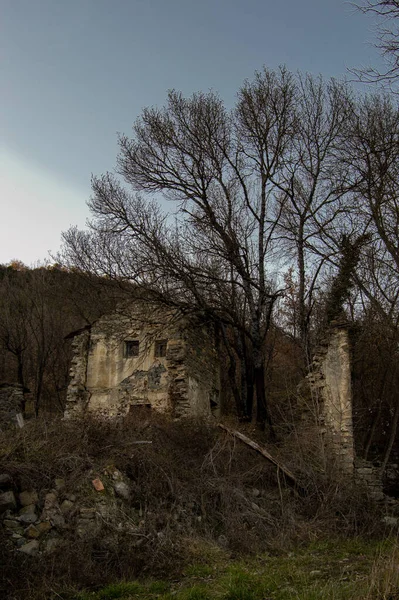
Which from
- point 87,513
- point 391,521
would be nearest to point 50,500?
point 87,513

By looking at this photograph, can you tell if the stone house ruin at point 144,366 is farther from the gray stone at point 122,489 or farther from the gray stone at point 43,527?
the gray stone at point 43,527

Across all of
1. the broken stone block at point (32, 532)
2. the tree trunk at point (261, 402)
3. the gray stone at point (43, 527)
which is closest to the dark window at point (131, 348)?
the tree trunk at point (261, 402)

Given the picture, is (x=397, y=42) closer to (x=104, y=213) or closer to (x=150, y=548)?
(x=150, y=548)

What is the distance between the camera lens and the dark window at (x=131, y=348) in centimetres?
1816

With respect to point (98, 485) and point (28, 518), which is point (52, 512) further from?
point (98, 485)

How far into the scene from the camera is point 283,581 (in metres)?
5.95

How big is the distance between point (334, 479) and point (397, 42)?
7698 mm

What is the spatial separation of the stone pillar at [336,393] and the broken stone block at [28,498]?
6266mm

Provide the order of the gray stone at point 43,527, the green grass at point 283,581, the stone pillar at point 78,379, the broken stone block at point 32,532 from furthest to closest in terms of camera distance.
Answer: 1. the stone pillar at point 78,379
2. the gray stone at point 43,527
3. the broken stone block at point 32,532
4. the green grass at point 283,581

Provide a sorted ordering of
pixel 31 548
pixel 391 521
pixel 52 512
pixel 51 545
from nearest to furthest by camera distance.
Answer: pixel 31 548 → pixel 51 545 → pixel 52 512 → pixel 391 521

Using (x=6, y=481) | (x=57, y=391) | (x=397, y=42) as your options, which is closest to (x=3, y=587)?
(x=6, y=481)

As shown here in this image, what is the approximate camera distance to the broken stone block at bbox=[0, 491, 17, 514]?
715cm

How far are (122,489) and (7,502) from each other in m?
1.69

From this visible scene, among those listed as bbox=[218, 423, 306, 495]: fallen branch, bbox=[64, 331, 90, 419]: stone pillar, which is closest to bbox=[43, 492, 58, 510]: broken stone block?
bbox=[218, 423, 306, 495]: fallen branch
